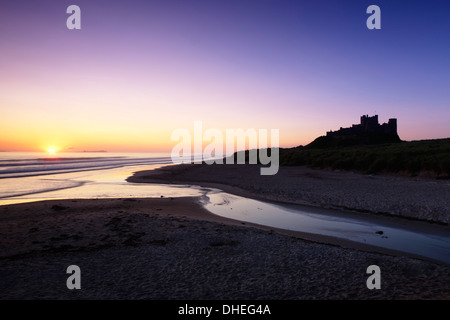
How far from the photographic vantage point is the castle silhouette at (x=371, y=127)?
126m

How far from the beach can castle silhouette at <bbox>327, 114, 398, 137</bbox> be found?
121156 mm

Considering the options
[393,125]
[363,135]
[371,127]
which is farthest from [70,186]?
[393,125]

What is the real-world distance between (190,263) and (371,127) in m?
142

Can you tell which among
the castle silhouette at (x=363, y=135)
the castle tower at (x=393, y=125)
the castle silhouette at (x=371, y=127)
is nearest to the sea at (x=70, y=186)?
the castle silhouette at (x=363, y=135)

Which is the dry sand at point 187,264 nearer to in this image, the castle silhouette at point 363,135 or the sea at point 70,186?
the sea at point 70,186

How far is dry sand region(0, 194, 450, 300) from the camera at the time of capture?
23.7 ft

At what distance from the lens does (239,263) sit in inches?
362

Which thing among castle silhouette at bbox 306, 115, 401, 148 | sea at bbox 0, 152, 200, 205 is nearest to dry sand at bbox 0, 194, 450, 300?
sea at bbox 0, 152, 200, 205

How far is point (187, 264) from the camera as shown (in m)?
9.12

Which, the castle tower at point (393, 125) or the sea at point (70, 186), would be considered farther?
the castle tower at point (393, 125)

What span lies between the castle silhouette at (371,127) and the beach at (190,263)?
397 feet

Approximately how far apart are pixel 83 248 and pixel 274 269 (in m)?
7.53

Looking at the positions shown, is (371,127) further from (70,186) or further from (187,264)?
(187,264)
